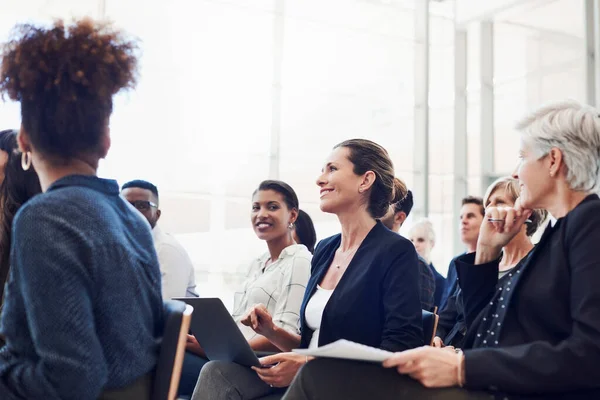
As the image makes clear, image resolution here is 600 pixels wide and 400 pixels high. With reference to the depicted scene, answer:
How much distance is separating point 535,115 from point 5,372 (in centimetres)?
140

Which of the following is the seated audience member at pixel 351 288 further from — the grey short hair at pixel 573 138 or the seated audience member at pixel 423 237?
the seated audience member at pixel 423 237

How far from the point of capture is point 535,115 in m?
1.80


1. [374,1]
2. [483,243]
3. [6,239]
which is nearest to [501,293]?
[483,243]

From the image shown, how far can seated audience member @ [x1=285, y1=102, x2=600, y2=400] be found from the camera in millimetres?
1479

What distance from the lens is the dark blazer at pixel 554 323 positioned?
4.82 ft

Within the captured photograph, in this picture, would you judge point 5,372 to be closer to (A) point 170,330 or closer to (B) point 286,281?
(A) point 170,330

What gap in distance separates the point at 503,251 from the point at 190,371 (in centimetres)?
149

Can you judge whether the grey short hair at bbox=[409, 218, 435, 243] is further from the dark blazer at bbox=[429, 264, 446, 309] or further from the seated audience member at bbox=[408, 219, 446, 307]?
the dark blazer at bbox=[429, 264, 446, 309]

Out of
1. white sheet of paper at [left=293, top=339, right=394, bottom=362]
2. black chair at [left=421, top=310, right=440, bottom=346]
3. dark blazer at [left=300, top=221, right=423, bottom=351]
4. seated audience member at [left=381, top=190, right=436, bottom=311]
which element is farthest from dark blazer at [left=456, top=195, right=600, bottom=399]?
seated audience member at [left=381, top=190, right=436, bottom=311]

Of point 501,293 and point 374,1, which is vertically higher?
point 374,1

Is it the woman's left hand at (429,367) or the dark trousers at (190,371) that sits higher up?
the woman's left hand at (429,367)

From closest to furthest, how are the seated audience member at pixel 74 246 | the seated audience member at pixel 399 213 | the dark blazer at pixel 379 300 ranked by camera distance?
1. the seated audience member at pixel 74 246
2. the dark blazer at pixel 379 300
3. the seated audience member at pixel 399 213

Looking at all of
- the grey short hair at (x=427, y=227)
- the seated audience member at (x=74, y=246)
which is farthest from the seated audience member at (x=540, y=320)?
the grey short hair at (x=427, y=227)

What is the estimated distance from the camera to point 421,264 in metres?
3.61
